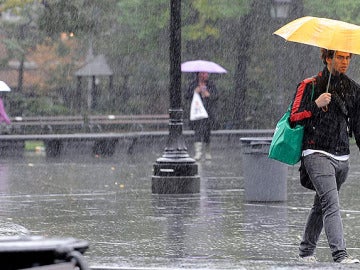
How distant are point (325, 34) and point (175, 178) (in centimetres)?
676

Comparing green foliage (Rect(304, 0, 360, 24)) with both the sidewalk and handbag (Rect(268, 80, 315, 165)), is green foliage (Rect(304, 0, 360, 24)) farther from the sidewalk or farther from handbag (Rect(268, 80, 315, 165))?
handbag (Rect(268, 80, 315, 165))

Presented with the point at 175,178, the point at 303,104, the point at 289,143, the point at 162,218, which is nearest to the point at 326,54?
the point at 303,104

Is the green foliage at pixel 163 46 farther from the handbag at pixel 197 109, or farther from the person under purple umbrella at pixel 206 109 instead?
the handbag at pixel 197 109

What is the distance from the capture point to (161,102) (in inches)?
1465

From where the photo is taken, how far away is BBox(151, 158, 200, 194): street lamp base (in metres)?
16.0

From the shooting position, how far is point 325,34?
9.50m

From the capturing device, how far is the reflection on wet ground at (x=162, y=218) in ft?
31.7

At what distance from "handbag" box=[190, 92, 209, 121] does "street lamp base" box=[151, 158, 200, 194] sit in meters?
7.66

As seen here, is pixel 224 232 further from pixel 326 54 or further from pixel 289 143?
pixel 326 54

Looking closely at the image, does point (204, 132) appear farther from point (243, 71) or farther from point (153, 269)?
point (153, 269)

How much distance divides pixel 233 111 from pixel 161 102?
9.80 feet

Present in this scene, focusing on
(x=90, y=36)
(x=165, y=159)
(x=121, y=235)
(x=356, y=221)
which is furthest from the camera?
(x=90, y=36)

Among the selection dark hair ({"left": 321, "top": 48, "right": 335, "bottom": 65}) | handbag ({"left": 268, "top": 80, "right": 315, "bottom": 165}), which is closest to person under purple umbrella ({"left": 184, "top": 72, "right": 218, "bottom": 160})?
dark hair ({"left": 321, "top": 48, "right": 335, "bottom": 65})

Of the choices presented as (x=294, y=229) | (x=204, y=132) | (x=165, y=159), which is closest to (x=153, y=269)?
(x=294, y=229)
